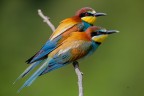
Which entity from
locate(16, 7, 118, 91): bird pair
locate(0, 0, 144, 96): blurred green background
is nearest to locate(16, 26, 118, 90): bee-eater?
locate(16, 7, 118, 91): bird pair

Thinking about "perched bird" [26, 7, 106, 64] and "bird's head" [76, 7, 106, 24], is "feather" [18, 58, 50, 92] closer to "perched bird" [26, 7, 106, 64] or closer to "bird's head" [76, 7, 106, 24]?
"perched bird" [26, 7, 106, 64]

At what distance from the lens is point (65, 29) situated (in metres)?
4.88

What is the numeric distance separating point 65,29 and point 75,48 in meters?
0.17

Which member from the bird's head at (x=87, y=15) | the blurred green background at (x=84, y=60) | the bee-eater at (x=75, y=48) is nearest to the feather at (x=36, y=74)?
the bee-eater at (x=75, y=48)

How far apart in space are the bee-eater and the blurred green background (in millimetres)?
2111

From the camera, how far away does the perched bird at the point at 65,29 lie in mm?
4808

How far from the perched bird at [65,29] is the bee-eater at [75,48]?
37 millimetres

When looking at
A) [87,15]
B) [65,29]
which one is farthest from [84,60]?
[65,29]

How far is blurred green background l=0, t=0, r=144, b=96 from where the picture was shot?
23.2 feet

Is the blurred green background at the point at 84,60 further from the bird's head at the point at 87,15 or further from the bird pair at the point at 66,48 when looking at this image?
the bird pair at the point at 66,48

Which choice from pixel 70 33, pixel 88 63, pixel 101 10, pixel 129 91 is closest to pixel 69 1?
pixel 101 10

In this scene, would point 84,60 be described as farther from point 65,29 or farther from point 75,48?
point 75,48

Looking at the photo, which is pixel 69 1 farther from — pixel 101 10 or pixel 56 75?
pixel 56 75

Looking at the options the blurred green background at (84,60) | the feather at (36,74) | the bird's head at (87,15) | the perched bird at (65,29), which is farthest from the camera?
the blurred green background at (84,60)
